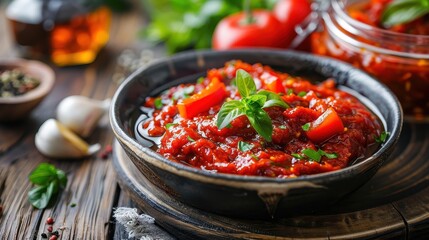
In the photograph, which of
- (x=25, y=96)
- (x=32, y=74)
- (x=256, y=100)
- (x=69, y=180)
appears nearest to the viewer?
(x=256, y=100)

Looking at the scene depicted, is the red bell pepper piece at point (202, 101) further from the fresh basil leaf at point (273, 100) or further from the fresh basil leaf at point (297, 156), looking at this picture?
the fresh basil leaf at point (297, 156)

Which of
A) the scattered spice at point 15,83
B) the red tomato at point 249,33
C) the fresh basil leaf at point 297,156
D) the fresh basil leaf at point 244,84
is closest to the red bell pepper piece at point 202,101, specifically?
the fresh basil leaf at point 244,84

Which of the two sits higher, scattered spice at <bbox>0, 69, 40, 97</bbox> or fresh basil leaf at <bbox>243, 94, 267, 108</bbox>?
fresh basil leaf at <bbox>243, 94, 267, 108</bbox>

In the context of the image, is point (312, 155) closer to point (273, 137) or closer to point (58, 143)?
point (273, 137)

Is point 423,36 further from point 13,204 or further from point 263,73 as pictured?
point 13,204

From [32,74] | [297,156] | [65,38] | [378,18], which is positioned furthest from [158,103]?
[65,38]

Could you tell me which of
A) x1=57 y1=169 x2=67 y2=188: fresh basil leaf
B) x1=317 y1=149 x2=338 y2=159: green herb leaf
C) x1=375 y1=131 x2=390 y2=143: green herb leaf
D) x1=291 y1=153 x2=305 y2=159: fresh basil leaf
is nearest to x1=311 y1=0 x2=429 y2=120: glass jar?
x1=375 y1=131 x2=390 y2=143: green herb leaf

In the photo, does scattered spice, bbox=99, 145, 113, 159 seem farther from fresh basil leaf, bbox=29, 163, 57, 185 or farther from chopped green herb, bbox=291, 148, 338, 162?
chopped green herb, bbox=291, 148, 338, 162
